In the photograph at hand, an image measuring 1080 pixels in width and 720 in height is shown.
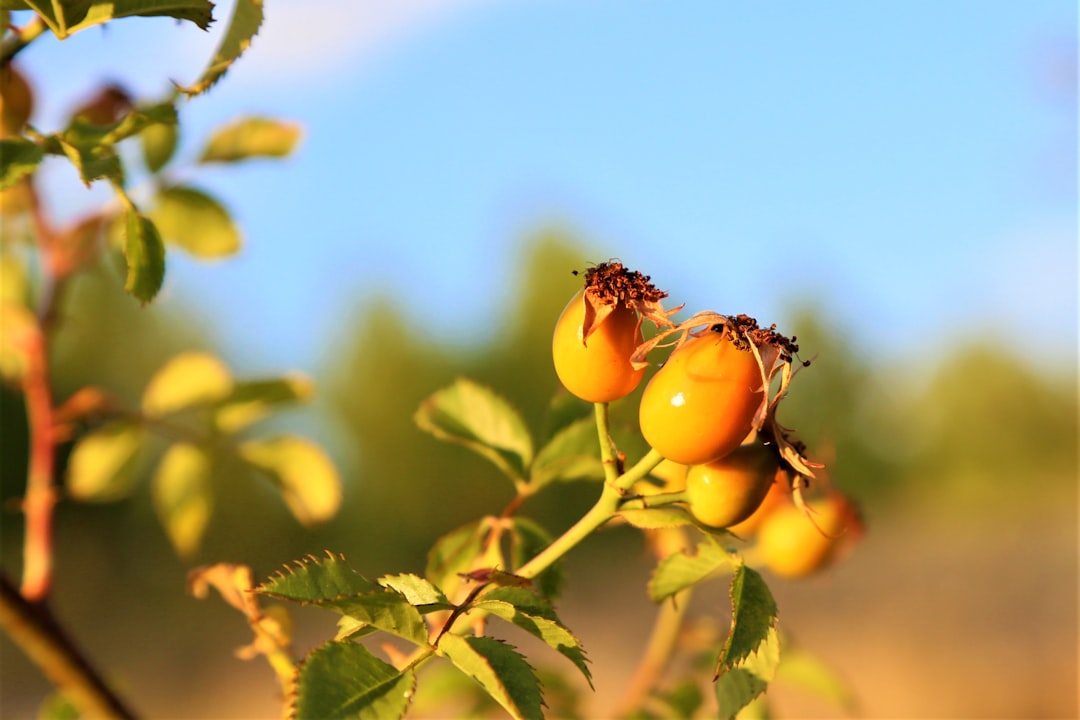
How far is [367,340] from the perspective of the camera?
57.8ft

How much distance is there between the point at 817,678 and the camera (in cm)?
132

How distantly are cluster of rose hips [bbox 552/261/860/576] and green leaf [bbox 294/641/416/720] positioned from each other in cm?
21

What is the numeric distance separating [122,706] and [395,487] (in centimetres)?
1651

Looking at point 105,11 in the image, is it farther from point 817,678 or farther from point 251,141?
point 817,678

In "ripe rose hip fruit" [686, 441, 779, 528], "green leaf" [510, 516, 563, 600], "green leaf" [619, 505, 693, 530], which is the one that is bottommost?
"green leaf" [510, 516, 563, 600]

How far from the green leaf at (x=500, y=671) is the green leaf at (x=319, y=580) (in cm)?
6

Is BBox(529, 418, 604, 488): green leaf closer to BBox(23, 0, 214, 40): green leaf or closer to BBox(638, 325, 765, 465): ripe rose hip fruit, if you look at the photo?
BBox(638, 325, 765, 465): ripe rose hip fruit

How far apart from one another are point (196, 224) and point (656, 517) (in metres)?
0.69

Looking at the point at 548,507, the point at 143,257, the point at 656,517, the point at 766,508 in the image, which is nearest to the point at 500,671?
the point at 656,517

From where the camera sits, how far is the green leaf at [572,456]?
0.78 metres

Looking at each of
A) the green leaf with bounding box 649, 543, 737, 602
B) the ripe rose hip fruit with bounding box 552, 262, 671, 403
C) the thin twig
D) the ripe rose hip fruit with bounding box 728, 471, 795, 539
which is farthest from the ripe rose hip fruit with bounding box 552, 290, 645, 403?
the thin twig

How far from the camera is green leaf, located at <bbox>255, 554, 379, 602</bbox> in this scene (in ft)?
1.78

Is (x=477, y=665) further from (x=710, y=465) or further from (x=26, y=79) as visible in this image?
(x=26, y=79)

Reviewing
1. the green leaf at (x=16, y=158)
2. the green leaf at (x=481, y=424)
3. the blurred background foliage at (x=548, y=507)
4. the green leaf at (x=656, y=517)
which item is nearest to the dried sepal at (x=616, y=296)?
the green leaf at (x=656, y=517)
